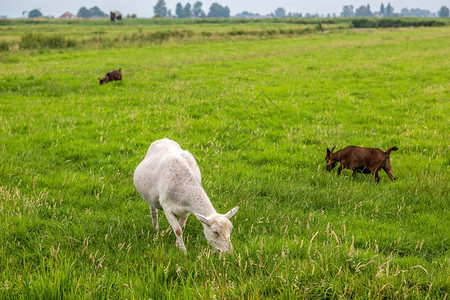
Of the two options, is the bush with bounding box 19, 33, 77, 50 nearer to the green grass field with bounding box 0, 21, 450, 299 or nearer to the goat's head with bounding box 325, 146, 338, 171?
the green grass field with bounding box 0, 21, 450, 299

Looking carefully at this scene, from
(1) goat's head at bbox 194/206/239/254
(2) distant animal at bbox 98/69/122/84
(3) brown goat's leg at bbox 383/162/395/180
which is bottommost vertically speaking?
(3) brown goat's leg at bbox 383/162/395/180

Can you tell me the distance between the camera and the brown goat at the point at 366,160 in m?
7.28

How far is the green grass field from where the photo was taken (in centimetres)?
343

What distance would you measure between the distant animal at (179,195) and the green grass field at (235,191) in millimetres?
250

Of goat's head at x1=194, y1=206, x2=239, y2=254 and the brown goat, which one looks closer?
goat's head at x1=194, y1=206, x2=239, y2=254

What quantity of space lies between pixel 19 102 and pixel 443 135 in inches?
598

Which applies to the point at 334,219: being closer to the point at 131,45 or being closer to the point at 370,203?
the point at 370,203

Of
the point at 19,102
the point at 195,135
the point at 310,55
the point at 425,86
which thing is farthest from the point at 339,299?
the point at 310,55

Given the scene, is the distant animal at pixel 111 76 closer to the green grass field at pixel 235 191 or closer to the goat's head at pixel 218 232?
the green grass field at pixel 235 191

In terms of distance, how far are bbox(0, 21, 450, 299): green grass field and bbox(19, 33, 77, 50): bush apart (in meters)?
19.5

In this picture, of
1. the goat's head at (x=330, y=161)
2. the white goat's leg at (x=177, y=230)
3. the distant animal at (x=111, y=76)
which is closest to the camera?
the white goat's leg at (x=177, y=230)

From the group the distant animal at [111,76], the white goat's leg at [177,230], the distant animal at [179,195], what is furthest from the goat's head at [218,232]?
the distant animal at [111,76]

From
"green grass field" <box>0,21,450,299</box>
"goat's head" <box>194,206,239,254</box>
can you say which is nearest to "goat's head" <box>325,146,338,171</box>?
"green grass field" <box>0,21,450,299</box>

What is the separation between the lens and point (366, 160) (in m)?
7.36
